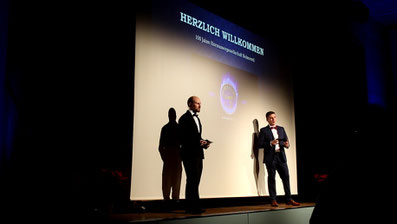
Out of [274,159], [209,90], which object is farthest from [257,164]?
[209,90]

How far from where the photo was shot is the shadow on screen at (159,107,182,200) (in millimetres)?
4191

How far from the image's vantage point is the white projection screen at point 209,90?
13.5 feet

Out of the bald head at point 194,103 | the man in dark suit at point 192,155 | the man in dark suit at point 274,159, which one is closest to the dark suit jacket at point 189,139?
the man in dark suit at point 192,155

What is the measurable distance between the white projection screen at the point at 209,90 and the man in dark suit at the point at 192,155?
0.39 m

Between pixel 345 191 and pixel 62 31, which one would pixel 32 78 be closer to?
pixel 62 31

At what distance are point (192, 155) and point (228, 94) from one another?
148 cm

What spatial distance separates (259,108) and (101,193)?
3.02 metres

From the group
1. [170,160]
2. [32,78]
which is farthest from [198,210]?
[32,78]

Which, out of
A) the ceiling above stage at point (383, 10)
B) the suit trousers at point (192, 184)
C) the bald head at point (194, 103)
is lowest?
the suit trousers at point (192, 184)

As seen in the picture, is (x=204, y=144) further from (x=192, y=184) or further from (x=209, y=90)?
(x=209, y=90)

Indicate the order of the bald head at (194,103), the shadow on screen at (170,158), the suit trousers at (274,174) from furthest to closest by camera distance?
the suit trousers at (274,174)
the shadow on screen at (170,158)
the bald head at (194,103)

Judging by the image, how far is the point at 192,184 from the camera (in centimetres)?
381

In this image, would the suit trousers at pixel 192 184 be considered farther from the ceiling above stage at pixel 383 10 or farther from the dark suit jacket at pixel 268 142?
→ the ceiling above stage at pixel 383 10

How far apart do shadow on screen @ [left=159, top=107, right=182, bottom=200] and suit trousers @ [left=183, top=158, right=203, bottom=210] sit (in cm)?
42
